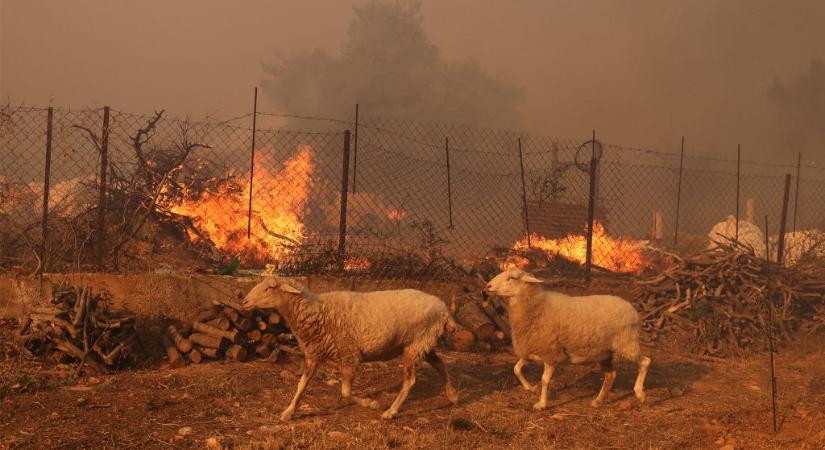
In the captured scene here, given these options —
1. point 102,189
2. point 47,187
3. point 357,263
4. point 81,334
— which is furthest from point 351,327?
point 47,187

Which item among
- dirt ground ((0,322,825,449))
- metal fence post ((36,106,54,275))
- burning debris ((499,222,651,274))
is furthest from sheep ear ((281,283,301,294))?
burning debris ((499,222,651,274))

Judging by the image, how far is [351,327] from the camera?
714 centimetres

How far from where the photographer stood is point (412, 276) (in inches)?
447

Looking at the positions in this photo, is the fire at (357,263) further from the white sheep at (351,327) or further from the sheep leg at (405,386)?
the sheep leg at (405,386)

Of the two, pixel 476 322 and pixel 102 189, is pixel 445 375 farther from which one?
pixel 102 189

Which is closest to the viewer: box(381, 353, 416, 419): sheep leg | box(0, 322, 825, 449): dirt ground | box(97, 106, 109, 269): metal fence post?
box(0, 322, 825, 449): dirt ground

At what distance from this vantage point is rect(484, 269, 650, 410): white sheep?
25.4 ft

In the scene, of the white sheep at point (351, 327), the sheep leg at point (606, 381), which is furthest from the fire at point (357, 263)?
the sheep leg at point (606, 381)

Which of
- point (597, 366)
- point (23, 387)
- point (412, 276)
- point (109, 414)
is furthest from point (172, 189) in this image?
point (597, 366)

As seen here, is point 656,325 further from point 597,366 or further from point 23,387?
point 23,387

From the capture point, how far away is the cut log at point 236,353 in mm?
8758

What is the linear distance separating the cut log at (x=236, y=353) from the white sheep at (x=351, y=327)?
181 centimetres

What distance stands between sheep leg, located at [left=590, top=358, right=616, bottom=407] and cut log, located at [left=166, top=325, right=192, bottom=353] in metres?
4.84

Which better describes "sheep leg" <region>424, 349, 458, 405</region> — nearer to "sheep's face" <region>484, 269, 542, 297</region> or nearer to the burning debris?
"sheep's face" <region>484, 269, 542, 297</region>
